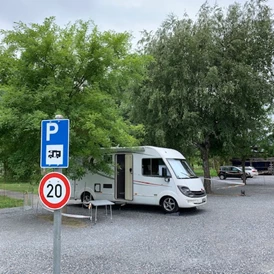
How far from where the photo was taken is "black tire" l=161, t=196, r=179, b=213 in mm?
10867

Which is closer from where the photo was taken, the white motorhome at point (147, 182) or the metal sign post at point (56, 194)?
the metal sign post at point (56, 194)

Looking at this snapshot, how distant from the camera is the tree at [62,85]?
28.6 ft

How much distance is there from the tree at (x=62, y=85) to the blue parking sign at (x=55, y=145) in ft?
16.1

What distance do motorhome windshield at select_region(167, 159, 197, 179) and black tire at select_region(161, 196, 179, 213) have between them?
812 mm

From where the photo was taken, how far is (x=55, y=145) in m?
3.55

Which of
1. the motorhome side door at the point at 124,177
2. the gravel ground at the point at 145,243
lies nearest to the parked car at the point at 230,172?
the gravel ground at the point at 145,243

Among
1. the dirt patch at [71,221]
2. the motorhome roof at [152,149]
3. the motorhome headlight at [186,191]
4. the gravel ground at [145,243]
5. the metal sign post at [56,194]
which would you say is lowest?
the gravel ground at [145,243]

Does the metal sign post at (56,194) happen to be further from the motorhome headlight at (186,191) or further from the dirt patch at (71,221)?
the motorhome headlight at (186,191)

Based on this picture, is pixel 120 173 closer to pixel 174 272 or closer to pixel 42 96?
pixel 42 96

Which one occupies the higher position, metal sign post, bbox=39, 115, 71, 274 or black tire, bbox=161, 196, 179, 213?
metal sign post, bbox=39, 115, 71, 274

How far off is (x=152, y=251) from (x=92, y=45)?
5934 millimetres

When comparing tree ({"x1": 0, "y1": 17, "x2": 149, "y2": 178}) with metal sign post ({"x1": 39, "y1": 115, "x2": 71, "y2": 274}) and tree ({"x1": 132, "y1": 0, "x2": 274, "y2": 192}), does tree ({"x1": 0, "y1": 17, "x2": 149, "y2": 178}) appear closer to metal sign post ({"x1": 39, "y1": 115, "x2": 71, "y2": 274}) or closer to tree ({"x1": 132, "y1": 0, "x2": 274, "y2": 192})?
metal sign post ({"x1": 39, "y1": 115, "x2": 71, "y2": 274})

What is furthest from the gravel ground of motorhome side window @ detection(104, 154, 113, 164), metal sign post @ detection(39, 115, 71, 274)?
metal sign post @ detection(39, 115, 71, 274)

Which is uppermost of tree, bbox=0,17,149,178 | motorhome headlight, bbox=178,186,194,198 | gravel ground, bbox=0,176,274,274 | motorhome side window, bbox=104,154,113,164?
tree, bbox=0,17,149,178
